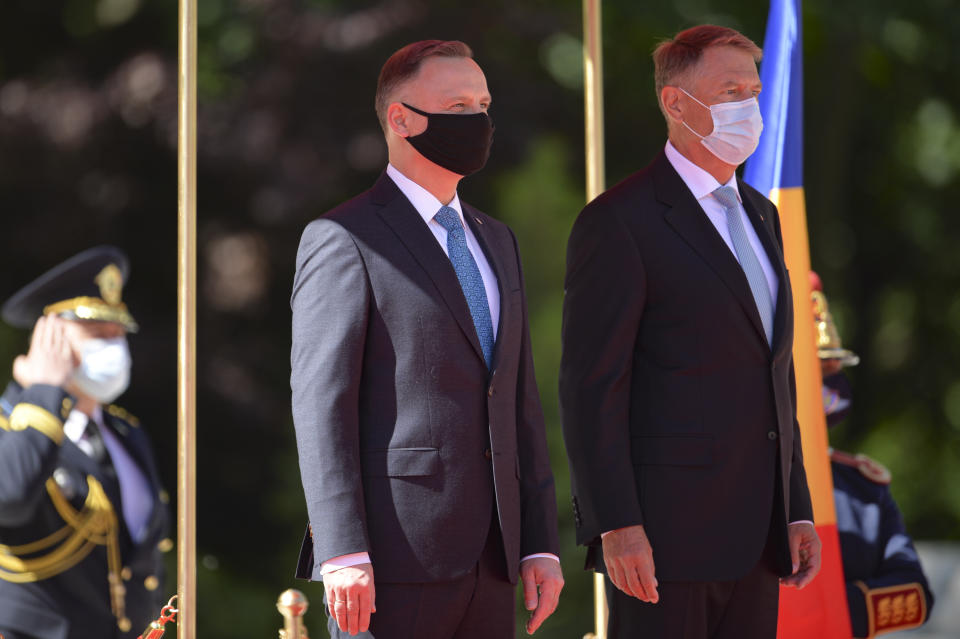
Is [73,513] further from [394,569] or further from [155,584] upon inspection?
[394,569]

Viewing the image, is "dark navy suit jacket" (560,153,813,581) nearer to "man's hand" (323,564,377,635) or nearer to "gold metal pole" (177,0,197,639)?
"man's hand" (323,564,377,635)

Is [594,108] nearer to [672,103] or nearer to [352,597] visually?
[672,103]

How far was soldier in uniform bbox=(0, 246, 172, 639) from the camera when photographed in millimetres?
4523

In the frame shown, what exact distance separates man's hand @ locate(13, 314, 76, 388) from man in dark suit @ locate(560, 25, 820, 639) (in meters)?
2.89

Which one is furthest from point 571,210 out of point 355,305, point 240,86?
point 355,305

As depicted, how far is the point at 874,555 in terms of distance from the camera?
14.2 feet

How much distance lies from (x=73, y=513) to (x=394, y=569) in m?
2.81

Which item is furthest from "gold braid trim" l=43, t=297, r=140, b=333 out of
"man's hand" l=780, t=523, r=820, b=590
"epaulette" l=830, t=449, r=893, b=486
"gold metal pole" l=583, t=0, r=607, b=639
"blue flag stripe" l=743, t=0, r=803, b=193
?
"man's hand" l=780, t=523, r=820, b=590

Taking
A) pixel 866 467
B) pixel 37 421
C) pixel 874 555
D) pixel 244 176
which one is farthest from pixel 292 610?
pixel 244 176

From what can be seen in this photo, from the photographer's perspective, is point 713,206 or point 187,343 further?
point 187,343

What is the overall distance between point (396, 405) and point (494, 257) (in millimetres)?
402

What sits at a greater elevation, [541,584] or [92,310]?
[92,310]

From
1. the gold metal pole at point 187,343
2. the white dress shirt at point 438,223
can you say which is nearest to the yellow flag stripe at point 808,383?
the white dress shirt at point 438,223

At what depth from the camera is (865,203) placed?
6805 mm
